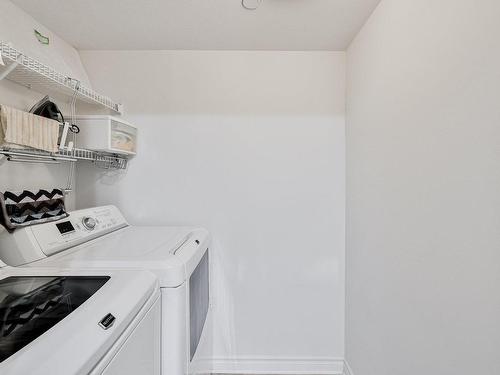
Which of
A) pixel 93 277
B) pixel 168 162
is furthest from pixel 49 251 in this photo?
pixel 168 162

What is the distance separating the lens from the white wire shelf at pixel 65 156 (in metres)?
1.28

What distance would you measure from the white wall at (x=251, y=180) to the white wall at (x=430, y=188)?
36 cm

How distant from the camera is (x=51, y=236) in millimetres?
1277

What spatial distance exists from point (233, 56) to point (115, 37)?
82 cm

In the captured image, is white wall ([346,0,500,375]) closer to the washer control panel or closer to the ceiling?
the ceiling

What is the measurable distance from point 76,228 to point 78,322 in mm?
934

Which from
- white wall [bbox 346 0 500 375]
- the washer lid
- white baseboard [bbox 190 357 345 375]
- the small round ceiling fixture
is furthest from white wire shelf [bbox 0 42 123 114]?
white baseboard [bbox 190 357 345 375]

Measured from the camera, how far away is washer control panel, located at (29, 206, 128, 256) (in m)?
1.24

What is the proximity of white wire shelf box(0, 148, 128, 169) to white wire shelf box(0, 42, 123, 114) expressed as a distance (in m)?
0.32

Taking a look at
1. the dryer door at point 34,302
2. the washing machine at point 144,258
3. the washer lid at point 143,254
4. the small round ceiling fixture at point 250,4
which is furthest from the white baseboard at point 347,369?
the small round ceiling fixture at point 250,4

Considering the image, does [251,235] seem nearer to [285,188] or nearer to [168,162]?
[285,188]

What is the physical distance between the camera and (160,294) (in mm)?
1061

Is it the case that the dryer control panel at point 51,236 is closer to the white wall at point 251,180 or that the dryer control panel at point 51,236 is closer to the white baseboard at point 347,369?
the white wall at point 251,180

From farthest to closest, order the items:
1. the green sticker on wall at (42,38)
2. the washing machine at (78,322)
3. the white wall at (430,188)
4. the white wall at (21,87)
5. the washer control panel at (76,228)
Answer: the green sticker on wall at (42,38) < the white wall at (21,87) < the washer control panel at (76,228) < the white wall at (430,188) < the washing machine at (78,322)
